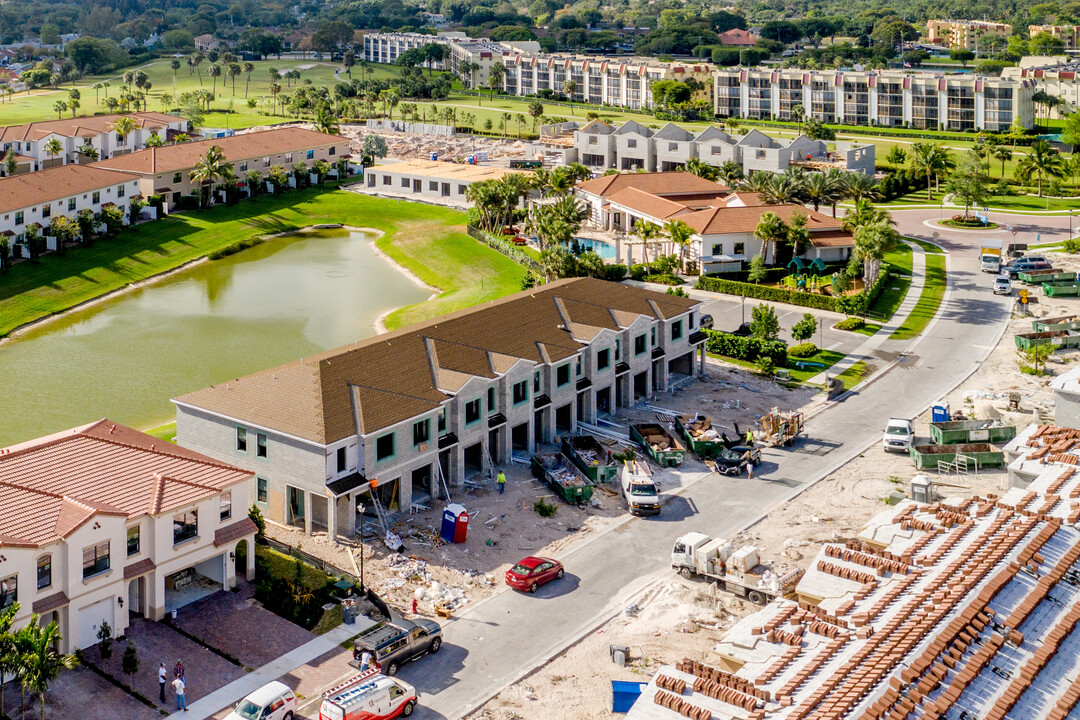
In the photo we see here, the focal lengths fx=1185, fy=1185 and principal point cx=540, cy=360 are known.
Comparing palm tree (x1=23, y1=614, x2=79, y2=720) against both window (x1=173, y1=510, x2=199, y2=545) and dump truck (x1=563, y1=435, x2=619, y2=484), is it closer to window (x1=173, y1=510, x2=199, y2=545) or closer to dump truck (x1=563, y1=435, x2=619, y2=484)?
window (x1=173, y1=510, x2=199, y2=545)

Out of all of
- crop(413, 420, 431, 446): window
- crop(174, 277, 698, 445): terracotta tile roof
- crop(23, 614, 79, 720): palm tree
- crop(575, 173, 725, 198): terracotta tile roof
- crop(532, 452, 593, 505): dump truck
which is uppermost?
crop(575, 173, 725, 198): terracotta tile roof

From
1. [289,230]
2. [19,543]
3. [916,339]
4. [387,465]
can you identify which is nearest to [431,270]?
[289,230]

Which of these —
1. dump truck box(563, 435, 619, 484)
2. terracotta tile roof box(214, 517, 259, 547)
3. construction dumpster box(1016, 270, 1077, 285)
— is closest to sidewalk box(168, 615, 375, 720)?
terracotta tile roof box(214, 517, 259, 547)

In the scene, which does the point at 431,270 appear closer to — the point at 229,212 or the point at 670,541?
the point at 229,212

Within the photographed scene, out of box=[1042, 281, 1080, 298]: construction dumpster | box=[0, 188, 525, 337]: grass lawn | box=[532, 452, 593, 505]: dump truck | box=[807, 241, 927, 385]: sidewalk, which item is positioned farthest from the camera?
box=[0, 188, 525, 337]: grass lawn

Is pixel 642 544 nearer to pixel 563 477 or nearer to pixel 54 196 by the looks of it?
pixel 563 477

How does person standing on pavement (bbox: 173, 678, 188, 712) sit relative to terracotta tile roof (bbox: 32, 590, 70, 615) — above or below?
below

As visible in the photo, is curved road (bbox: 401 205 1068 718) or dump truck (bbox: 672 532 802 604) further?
dump truck (bbox: 672 532 802 604)
